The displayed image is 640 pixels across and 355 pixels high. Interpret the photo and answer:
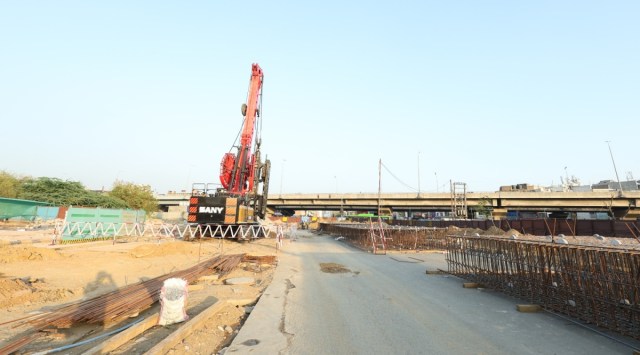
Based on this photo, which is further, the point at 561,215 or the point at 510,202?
the point at 561,215

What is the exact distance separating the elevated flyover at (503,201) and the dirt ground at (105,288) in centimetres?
4705

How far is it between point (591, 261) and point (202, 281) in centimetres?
1085

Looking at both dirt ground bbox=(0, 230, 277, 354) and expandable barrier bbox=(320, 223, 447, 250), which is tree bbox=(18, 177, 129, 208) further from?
expandable barrier bbox=(320, 223, 447, 250)

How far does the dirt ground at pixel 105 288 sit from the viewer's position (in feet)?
19.4

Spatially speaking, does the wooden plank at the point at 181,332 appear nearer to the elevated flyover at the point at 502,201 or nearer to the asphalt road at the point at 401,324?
the asphalt road at the point at 401,324

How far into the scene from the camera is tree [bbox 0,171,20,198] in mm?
52531

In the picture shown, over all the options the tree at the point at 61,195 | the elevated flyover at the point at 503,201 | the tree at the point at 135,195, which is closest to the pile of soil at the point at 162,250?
the tree at the point at 61,195

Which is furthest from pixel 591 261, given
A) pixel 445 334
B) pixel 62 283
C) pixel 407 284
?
pixel 62 283

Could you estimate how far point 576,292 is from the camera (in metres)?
7.10

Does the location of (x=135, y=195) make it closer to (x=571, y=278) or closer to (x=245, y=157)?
(x=245, y=157)

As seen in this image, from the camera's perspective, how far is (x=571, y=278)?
7.20m

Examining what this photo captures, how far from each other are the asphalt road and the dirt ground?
67 centimetres

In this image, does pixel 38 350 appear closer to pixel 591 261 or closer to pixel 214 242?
pixel 591 261

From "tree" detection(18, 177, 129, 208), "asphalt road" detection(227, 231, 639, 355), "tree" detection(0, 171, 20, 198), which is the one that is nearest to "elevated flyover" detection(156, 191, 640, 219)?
"tree" detection(18, 177, 129, 208)
